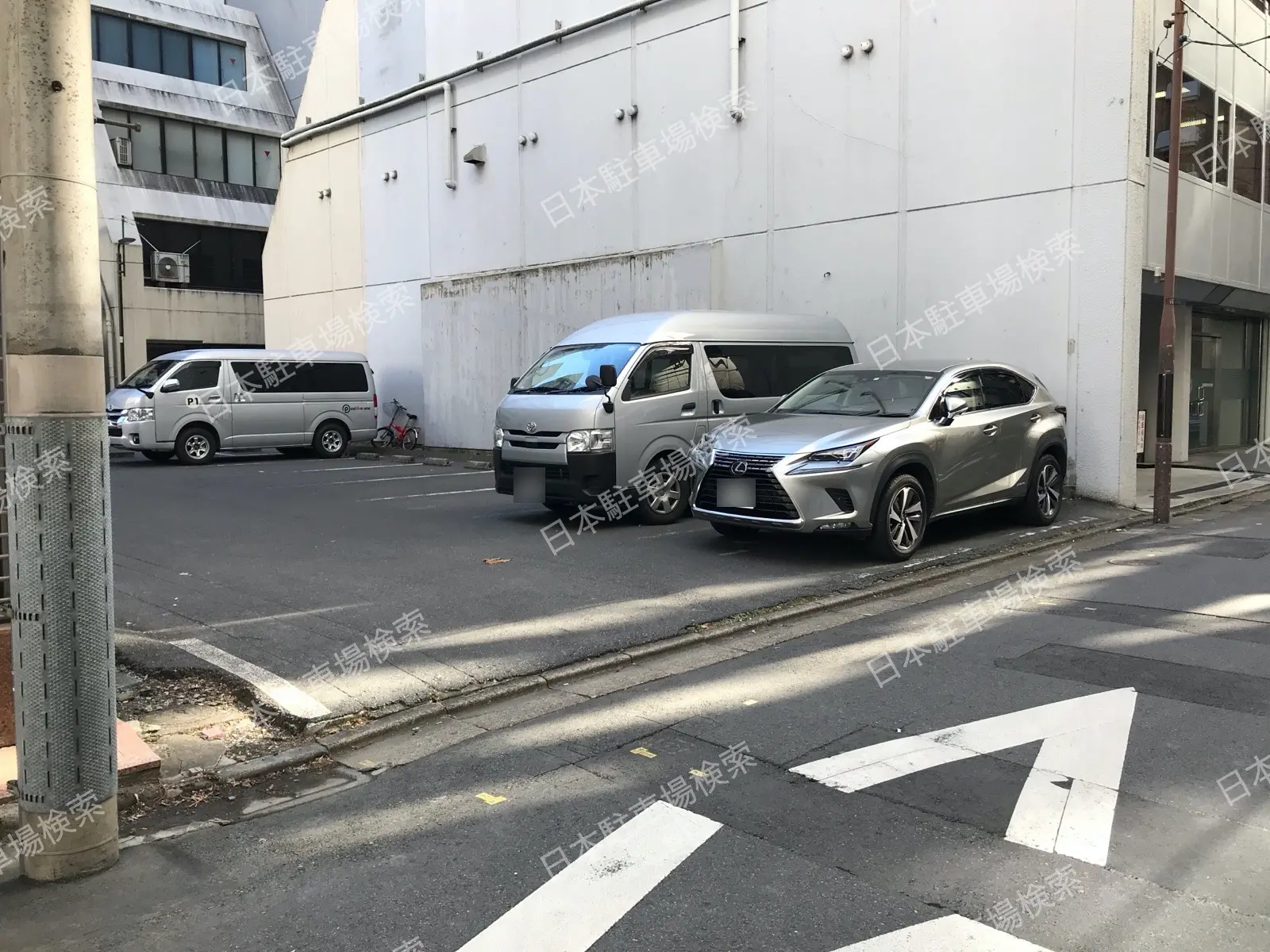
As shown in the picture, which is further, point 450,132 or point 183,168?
point 183,168

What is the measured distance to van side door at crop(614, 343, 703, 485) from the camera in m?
11.3

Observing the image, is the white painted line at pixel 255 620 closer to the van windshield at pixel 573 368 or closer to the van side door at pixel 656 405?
the van side door at pixel 656 405

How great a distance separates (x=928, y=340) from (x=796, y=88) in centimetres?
448

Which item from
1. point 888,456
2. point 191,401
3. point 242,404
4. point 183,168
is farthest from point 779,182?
point 183,168

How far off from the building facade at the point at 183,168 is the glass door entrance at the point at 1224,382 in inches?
1121

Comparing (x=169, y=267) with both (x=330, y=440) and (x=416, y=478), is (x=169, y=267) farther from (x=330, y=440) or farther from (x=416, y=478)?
(x=416, y=478)

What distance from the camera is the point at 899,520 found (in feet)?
31.2

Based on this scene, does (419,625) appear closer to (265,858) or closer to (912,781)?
(265,858)

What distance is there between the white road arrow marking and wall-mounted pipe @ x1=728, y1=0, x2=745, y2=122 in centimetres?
1302

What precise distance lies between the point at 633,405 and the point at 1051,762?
7121 mm

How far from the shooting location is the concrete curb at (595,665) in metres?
5.15

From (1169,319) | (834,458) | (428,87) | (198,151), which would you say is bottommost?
(834,458)

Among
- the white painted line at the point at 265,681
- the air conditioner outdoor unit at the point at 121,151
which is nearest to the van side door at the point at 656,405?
the white painted line at the point at 265,681

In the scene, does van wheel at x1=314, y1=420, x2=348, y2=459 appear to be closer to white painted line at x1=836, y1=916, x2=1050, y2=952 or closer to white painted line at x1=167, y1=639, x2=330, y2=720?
white painted line at x1=167, y1=639, x2=330, y2=720
